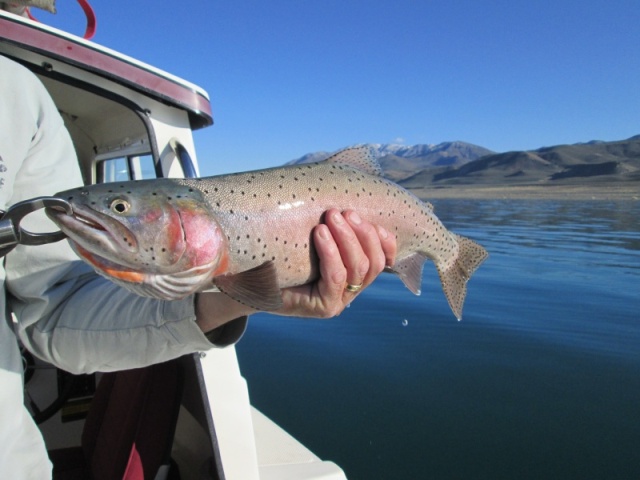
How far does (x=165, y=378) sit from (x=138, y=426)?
0.34 m

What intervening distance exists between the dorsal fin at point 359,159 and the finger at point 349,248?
0.50 meters

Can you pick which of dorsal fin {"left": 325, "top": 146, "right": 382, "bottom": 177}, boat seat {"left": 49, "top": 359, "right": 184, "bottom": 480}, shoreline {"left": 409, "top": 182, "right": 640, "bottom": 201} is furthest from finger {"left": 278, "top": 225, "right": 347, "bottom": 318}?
shoreline {"left": 409, "top": 182, "right": 640, "bottom": 201}

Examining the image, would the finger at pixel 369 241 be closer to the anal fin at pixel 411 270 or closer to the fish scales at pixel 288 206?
the fish scales at pixel 288 206

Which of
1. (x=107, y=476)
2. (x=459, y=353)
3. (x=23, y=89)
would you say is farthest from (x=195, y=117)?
(x=459, y=353)

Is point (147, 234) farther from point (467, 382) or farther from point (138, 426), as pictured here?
point (467, 382)

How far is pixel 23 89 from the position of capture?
2.10 m

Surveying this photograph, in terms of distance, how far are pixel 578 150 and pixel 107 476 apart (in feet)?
632

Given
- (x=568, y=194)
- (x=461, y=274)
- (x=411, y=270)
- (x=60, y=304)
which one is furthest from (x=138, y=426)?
(x=568, y=194)

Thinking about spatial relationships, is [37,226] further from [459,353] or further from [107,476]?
[459,353]

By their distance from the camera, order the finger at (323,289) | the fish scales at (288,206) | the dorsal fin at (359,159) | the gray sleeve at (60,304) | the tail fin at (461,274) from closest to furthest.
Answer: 1. the gray sleeve at (60,304)
2. the fish scales at (288,206)
3. the finger at (323,289)
4. the dorsal fin at (359,159)
5. the tail fin at (461,274)

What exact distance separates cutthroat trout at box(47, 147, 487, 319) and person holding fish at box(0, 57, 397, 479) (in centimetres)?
17

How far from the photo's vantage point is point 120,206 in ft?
6.63

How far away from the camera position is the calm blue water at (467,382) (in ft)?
19.1

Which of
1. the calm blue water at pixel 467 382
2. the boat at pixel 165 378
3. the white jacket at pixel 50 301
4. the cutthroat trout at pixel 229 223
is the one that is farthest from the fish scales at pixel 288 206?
the calm blue water at pixel 467 382
